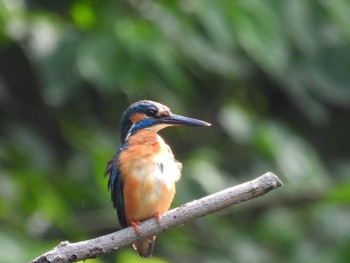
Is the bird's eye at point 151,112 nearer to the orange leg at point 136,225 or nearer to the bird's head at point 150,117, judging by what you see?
the bird's head at point 150,117

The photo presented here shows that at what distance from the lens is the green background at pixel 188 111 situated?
7902mm

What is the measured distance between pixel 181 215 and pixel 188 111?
14.9 ft

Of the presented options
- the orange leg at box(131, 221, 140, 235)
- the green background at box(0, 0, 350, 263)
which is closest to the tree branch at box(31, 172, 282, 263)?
the orange leg at box(131, 221, 140, 235)

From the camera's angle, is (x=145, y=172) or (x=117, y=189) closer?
(x=145, y=172)

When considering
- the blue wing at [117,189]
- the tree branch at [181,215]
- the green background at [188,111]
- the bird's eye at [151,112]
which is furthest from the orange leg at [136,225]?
the green background at [188,111]

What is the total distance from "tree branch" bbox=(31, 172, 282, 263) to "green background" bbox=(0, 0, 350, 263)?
2.17 metres

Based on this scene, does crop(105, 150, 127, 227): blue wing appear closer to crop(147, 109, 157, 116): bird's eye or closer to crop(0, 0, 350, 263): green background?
crop(147, 109, 157, 116): bird's eye

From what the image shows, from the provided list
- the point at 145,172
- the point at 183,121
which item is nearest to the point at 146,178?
the point at 145,172

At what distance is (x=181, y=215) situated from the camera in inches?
187

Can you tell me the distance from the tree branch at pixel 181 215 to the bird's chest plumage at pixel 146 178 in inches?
32.4

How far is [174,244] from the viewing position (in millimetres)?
8609

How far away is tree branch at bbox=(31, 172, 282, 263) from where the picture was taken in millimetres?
4609

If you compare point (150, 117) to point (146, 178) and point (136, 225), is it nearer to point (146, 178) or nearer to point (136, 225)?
point (146, 178)

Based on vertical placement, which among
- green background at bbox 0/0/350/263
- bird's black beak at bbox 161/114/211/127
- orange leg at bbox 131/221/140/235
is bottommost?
orange leg at bbox 131/221/140/235
